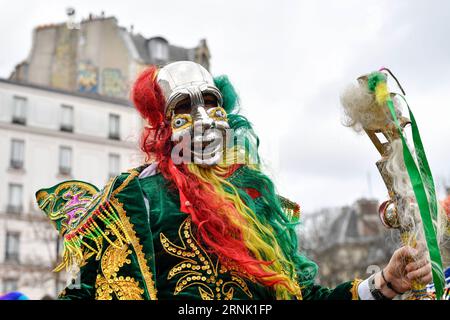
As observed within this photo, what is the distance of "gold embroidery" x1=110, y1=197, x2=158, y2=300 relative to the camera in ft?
9.52

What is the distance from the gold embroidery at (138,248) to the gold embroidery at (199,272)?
9cm

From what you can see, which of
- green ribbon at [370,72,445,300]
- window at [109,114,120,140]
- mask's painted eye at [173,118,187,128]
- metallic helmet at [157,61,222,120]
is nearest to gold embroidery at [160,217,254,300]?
mask's painted eye at [173,118,187,128]

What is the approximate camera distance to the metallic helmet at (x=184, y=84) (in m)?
3.36

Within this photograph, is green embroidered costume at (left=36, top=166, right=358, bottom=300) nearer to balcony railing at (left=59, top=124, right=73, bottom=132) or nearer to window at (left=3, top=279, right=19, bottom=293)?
window at (left=3, top=279, right=19, bottom=293)

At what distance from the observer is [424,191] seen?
102 inches

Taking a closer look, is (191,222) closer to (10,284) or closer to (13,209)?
(10,284)

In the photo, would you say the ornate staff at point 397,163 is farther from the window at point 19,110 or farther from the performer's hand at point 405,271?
the window at point 19,110

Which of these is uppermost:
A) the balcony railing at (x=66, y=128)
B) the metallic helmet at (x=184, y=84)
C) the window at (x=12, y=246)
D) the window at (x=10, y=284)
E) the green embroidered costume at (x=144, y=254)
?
the balcony railing at (x=66, y=128)

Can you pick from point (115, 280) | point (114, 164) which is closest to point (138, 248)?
point (115, 280)

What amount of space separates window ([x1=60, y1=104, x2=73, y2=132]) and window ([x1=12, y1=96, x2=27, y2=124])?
155 centimetres

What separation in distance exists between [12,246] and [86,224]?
25788mm

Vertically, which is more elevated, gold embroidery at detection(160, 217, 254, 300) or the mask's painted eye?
the mask's painted eye

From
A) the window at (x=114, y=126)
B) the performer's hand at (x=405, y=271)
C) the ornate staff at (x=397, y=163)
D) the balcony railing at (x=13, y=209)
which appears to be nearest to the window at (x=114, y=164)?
the window at (x=114, y=126)

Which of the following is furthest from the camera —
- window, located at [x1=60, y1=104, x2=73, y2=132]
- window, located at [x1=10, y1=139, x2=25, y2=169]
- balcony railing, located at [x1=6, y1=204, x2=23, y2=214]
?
window, located at [x1=60, y1=104, x2=73, y2=132]
